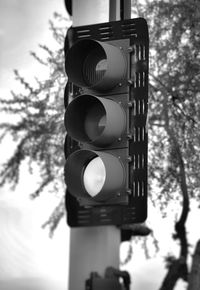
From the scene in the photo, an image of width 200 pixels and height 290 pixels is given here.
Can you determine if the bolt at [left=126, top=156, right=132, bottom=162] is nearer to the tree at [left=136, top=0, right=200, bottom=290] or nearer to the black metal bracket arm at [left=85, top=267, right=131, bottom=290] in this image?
the black metal bracket arm at [left=85, top=267, right=131, bottom=290]

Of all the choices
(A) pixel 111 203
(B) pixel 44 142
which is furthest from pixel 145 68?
(B) pixel 44 142

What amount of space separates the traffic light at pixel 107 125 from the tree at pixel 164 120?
8525 mm

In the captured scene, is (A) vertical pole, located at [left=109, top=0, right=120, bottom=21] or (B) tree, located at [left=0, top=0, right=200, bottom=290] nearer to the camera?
(A) vertical pole, located at [left=109, top=0, right=120, bottom=21]

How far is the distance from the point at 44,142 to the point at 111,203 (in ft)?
32.4

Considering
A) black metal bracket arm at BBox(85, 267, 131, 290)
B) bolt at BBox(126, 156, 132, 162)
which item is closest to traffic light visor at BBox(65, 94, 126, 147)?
bolt at BBox(126, 156, 132, 162)

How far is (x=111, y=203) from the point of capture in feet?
13.8

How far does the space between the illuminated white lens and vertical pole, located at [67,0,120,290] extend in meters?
0.31

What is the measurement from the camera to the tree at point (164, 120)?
43.3 feet

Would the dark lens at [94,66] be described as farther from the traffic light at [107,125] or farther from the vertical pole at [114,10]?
the vertical pole at [114,10]

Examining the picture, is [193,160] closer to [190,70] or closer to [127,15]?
[190,70]

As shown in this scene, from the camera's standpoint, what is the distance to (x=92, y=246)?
4477mm

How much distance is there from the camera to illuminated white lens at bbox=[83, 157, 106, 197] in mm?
4217

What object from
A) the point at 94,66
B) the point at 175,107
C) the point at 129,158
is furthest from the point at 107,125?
the point at 175,107

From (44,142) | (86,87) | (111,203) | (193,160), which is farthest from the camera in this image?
(44,142)
